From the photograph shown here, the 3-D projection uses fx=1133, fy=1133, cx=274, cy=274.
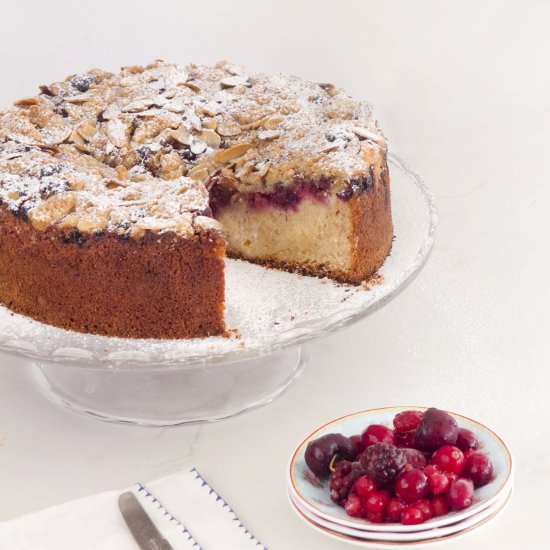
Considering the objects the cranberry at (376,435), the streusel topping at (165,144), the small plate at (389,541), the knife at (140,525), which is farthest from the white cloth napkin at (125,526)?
the streusel topping at (165,144)

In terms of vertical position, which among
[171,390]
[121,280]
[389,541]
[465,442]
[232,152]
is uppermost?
[232,152]

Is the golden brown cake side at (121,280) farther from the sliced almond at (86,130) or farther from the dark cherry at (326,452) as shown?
the dark cherry at (326,452)

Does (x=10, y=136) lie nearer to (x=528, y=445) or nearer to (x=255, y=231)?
(x=255, y=231)

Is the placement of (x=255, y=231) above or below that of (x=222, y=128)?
below

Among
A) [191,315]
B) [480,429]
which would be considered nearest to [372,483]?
[480,429]

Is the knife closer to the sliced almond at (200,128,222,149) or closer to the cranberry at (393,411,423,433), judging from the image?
the cranberry at (393,411,423,433)

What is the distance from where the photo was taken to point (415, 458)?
9.57 ft

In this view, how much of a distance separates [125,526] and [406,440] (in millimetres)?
795

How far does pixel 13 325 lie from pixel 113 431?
461 mm

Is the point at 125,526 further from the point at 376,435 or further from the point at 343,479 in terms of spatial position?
the point at 376,435

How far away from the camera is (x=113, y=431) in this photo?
3.55m

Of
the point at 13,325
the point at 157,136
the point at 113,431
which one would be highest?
the point at 157,136

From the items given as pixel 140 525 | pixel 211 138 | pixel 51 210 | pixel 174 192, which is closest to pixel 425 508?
pixel 140 525

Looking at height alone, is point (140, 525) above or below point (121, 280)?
below
